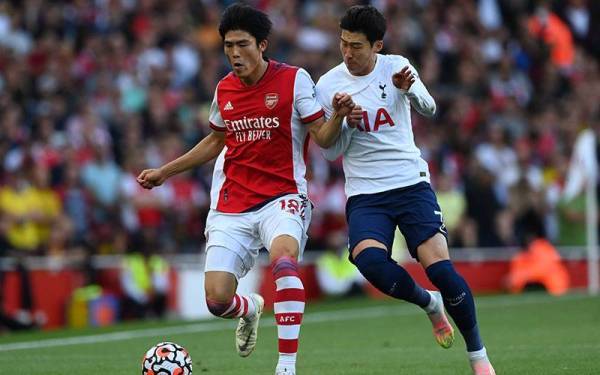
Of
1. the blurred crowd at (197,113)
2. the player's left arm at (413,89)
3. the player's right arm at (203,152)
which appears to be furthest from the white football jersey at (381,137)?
the blurred crowd at (197,113)

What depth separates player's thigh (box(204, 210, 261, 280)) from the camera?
9.77 metres

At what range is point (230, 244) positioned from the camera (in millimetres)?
9781

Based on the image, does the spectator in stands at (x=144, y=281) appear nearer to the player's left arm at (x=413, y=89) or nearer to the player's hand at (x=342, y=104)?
the player's left arm at (x=413, y=89)

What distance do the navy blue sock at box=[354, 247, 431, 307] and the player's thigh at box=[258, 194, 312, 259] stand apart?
45 centimetres

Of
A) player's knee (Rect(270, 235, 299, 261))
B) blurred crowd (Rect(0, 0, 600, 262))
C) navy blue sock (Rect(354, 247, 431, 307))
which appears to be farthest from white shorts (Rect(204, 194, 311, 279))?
blurred crowd (Rect(0, 0, 600, 262))

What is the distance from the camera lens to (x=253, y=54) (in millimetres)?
9711

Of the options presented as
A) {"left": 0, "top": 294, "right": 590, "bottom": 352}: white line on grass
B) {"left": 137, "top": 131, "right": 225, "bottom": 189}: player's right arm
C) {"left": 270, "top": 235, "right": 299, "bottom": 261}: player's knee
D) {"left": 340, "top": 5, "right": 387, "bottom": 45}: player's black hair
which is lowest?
{"left": 0, "top": 294, "right": 590, "bottom": 352}: white line on grass

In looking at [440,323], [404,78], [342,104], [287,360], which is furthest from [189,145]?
[287,360]

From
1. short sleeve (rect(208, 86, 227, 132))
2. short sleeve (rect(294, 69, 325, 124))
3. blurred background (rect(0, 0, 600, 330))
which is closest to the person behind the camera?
short sleeve (rect(294, 69, 325, 124))

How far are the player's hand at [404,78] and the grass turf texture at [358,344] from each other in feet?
6.87

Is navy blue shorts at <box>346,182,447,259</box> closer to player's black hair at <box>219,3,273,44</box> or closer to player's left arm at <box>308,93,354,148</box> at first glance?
player's left arm at <box>308,93,354,148</box>

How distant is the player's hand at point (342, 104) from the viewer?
921 cm

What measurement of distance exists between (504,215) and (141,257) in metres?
6.52

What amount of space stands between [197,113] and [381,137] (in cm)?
1192
